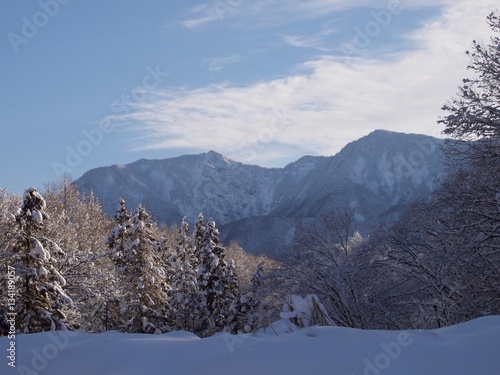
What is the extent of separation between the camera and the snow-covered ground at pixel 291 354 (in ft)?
14.0

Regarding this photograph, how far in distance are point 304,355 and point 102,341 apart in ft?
7.75

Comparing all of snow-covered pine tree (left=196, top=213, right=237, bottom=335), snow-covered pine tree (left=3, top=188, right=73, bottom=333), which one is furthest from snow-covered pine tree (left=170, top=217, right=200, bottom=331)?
snow-covered pine tree (left=3, top=188, right=73, bottom=333)

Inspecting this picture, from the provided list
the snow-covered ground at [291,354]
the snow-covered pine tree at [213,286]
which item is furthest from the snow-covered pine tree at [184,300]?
the snow-covered ground at [291,354]

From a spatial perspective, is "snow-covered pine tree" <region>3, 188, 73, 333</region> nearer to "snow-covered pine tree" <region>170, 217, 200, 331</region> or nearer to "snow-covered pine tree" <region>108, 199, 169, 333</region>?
"snow-covered pine tree" <region>108, 199, 169, 333</region>

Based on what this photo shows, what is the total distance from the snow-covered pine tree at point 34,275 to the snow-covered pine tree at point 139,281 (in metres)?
8.95

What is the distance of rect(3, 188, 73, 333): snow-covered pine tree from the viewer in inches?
594

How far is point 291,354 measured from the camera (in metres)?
4.62

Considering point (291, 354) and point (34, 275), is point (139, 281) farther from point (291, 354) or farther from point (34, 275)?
point (291, 354)

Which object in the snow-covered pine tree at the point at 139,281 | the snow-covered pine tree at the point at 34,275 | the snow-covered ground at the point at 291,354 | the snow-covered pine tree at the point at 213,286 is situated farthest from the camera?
the snow-covered pine tree at the point at 213,286

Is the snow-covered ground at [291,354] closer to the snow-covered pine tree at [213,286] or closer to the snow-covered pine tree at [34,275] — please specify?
the snow-covered pine tree at [34,275]

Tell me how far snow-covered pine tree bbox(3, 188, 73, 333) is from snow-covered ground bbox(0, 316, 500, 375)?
10.3 metres

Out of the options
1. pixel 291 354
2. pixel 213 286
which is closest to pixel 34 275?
pixel 291 354

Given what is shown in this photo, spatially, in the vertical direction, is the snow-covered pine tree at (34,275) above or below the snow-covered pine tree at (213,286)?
above

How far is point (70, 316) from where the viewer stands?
60.6ft
